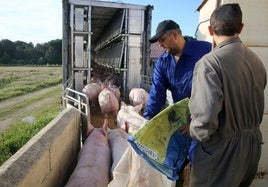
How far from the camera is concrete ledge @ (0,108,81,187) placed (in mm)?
2793

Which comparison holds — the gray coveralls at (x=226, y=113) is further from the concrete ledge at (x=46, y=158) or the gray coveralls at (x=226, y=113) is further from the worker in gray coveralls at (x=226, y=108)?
the concrete ledge at (x=46, y=158)

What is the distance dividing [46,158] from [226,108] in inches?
77.1

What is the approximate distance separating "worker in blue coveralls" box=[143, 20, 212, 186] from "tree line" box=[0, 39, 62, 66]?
9328 cm

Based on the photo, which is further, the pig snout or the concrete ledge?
the pig snout

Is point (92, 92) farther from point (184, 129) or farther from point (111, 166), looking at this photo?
point (184, 129)

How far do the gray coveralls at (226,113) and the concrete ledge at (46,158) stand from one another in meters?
1.43

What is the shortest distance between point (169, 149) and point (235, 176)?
603mm

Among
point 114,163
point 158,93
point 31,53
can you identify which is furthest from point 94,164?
point 31,53

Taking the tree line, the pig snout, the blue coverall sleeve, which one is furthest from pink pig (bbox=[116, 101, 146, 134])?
the tree line

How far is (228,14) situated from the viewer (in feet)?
7.72

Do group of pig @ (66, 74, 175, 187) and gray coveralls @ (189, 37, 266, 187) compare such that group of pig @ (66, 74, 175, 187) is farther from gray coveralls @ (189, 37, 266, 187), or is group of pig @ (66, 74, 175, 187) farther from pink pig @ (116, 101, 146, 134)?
gray coveralls @ (189, 37, 266, 187)

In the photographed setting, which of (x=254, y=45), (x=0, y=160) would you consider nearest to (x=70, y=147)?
(x=254, y=45)

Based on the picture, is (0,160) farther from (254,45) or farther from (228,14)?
(228,14)

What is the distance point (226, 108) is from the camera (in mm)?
2248
